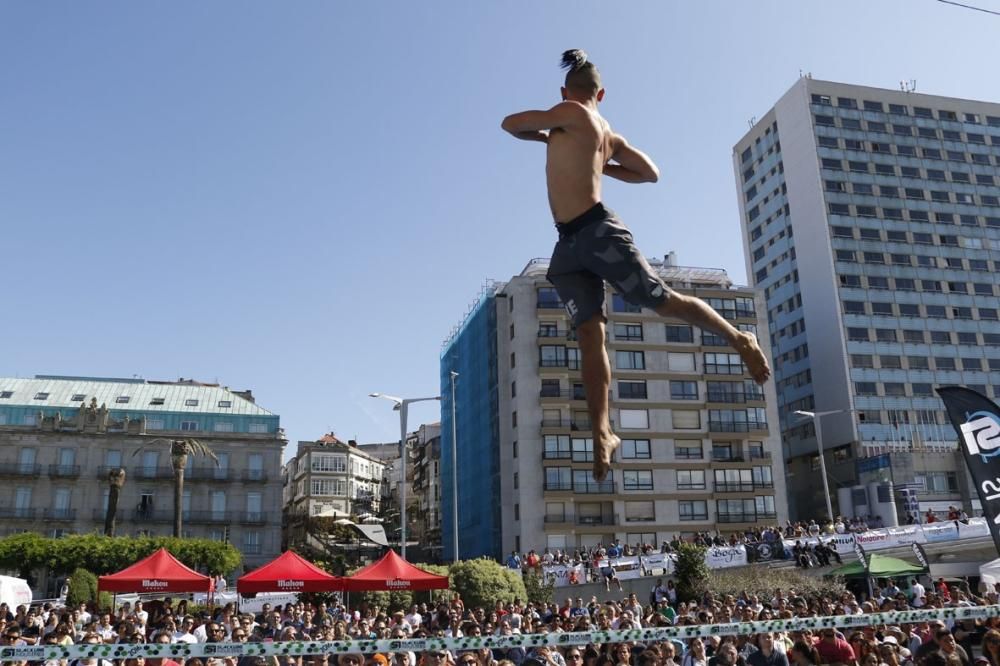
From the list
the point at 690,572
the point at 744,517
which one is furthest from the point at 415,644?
the point at 744,517

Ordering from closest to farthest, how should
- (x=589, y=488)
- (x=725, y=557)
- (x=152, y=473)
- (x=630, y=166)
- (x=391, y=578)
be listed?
(x=630, y=166), (x=391, y=578), (x=725, y=557), (x=589, y=488), (x=152, y=473)

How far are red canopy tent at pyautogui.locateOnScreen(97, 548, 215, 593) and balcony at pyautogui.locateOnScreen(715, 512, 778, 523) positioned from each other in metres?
49.0

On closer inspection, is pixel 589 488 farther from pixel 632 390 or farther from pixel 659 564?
pixel 659 564

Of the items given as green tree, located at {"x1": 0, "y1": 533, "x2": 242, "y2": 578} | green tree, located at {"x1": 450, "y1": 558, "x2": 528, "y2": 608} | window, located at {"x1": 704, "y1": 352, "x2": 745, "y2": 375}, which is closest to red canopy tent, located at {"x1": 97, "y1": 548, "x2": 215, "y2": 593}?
green tree, located at {"x1": 450, "y1": 558, "x2": 528, "y2": 608}

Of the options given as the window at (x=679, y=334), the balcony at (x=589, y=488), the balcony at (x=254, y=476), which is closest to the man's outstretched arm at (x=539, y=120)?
the balcony at (x=589, y=488)

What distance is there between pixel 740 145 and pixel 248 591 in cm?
8711

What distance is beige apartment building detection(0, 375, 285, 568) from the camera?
6769 centimetres

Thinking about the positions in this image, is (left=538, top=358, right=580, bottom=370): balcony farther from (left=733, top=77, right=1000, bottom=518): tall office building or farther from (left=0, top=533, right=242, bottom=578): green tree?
(left=0, top=533, right=242, bottom=578): green tree

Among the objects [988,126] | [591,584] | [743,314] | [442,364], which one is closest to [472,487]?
[442,364]

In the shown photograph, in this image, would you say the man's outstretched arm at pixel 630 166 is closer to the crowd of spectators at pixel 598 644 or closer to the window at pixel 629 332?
the crowd of spectators at pixel 598 644

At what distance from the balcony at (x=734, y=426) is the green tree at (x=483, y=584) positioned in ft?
118

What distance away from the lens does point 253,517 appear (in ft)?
231

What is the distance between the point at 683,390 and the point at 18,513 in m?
52.0

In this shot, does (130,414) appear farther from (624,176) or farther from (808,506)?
(624,176)
